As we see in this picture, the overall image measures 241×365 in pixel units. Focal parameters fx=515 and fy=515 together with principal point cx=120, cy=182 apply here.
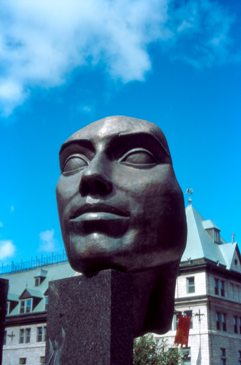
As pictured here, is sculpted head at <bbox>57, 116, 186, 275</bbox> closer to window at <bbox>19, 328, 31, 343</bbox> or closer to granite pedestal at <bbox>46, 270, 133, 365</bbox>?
granite pedestal at <bbox>46, 270, 133, 365</bbox>

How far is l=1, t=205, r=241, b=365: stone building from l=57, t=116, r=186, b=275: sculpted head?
112 ft

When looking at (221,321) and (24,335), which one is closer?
(221,321)

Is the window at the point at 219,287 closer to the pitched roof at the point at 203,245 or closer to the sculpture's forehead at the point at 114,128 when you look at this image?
the pitched roof at the point at 203,245

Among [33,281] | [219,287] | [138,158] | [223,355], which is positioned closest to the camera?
[138,158]

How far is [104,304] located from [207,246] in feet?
135

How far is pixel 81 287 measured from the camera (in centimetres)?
588

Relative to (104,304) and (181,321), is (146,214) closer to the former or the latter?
(104,304)

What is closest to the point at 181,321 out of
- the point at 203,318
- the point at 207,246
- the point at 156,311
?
the point at 203,318

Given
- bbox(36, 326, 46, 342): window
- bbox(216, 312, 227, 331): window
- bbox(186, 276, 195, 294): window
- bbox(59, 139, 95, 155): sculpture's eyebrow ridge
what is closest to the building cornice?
bbox(36, 326, 46, 342): window

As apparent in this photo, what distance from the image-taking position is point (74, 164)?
6.85m

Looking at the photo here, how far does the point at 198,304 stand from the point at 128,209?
3776cm

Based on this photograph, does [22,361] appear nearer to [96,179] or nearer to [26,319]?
[26,319]

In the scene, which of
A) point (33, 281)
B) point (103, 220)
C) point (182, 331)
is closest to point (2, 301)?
point (103, 220)

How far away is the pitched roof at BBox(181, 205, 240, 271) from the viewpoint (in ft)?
147
